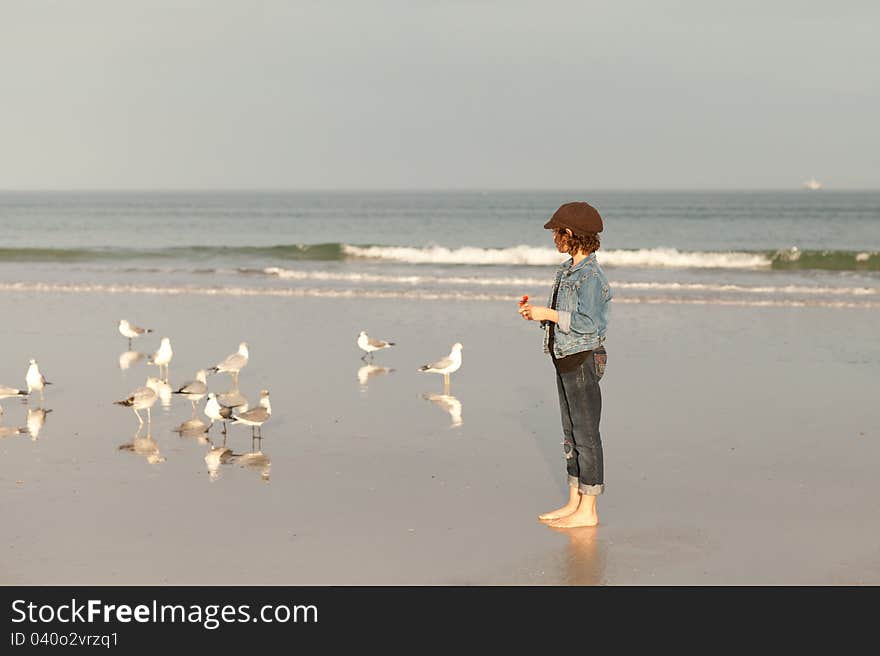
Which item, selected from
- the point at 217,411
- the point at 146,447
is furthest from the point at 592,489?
the point at 146,447

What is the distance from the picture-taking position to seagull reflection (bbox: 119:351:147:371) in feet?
44.1

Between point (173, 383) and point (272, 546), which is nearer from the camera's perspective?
point (272, 546)

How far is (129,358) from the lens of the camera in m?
14.0

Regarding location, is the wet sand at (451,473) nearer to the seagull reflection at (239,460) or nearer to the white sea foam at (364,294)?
the seagull reflection at (239,460)

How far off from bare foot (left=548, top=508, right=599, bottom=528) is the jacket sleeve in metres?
1.18

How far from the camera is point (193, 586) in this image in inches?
232

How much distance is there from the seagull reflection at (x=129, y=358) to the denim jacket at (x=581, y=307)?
787cm

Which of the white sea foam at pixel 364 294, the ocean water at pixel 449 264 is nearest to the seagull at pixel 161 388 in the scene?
the white sea foam at pixel 364 294

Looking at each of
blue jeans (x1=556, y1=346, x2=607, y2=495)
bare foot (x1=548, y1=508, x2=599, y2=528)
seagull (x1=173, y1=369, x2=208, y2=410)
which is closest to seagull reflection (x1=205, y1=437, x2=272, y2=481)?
seagull (x1=173, y1=369, x2=208, y2=410)

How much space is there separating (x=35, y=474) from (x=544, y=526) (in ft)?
12.6

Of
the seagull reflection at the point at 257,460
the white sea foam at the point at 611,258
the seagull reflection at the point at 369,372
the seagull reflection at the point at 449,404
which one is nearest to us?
the seagull reflection at the point at 257,460

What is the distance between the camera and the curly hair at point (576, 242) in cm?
662
